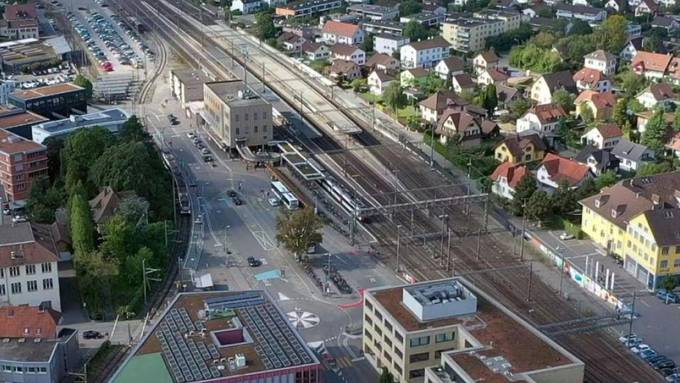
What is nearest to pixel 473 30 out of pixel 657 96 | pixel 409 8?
pixel 409 8

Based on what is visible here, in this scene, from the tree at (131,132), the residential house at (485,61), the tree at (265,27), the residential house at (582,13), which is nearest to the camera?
the tree at (131,132)

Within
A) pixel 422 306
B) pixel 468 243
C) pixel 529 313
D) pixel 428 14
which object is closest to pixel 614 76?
pixel 428 14

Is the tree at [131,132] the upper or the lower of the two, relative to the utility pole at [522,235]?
upper

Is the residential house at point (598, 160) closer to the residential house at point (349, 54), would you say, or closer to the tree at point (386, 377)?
the tree at point (386, 377)

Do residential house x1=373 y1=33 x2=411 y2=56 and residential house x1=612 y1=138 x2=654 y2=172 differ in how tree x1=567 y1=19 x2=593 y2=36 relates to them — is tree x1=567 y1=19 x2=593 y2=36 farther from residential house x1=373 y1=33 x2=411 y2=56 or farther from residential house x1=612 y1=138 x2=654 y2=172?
residential house x1=612 y1=138 x2=654 y2=172

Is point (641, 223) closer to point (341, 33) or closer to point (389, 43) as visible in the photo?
point (389, 43)

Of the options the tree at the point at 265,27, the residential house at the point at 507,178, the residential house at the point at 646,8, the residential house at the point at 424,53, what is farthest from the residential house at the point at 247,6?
the residential house at the point at 507,178
